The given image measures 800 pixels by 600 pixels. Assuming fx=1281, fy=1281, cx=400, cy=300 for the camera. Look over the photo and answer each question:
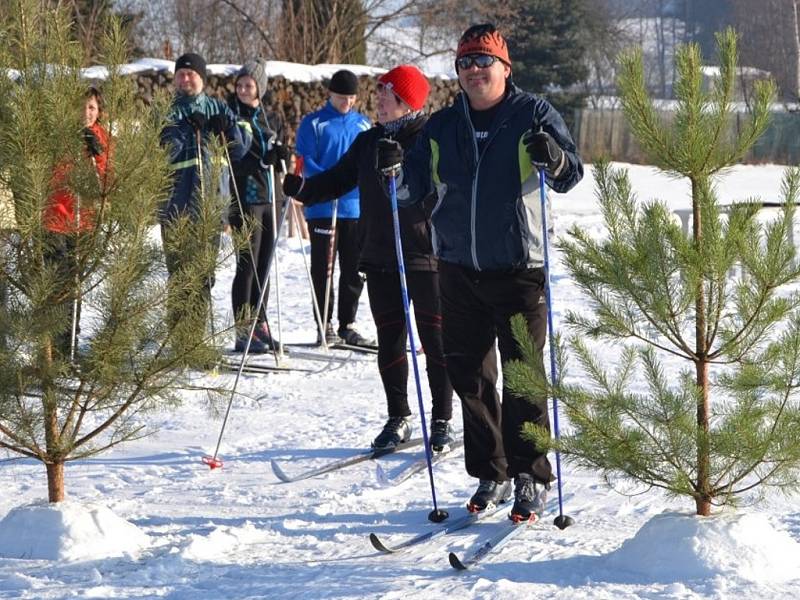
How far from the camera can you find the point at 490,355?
5082 millimetres

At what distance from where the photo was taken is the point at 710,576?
404 centimetres

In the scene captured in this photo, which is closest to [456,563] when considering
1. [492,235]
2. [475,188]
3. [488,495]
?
[488,495]

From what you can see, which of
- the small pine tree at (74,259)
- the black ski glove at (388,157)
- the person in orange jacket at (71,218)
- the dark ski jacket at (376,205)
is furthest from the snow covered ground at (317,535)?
the black ski glove at (388,157)

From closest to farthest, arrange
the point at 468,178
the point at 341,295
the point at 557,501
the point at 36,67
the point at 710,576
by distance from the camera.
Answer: the point at 710,576
the point at 36,67
the point at 468,178
the point at 557,501
the point at 341,295

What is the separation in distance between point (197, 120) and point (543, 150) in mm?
3890

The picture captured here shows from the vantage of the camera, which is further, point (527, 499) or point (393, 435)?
point (393, 435)

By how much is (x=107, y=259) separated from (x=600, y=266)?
1713mm

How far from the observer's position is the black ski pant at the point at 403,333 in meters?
5.98

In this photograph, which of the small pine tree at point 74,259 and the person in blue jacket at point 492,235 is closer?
the small pine tree at point 74,259

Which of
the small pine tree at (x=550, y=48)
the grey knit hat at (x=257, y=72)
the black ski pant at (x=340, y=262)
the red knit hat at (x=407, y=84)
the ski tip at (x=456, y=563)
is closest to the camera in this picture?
the ski tip at (x=456, y=563)

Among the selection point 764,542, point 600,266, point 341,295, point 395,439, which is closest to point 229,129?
point 341,295

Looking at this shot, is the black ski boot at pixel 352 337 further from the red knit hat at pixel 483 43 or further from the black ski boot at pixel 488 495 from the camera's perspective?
the red knit hat at pixel 483 43

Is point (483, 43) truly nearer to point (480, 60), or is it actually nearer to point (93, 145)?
point (480, 60)

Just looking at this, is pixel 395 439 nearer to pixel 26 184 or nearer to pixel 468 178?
pixel 468 178
